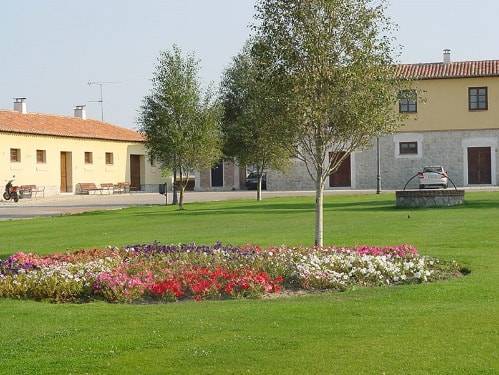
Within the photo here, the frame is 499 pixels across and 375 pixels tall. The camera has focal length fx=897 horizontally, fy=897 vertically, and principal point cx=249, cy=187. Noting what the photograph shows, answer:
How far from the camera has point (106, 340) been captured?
9.17 metres

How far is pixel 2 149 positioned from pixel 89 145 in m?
9.79

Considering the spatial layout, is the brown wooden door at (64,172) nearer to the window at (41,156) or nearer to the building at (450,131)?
the window at (41,156)

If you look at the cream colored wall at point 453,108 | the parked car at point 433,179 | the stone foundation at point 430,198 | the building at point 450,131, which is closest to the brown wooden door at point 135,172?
the building at point 450,131

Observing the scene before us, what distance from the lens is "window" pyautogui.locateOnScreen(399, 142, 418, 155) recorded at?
191 feet

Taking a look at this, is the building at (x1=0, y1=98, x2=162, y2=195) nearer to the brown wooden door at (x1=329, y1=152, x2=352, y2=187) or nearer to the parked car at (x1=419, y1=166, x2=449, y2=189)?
the brown wooden door at (x1=329, y1=152, x2=352, y2=187)

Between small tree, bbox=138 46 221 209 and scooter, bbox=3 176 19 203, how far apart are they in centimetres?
1224

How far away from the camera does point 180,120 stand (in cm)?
4188

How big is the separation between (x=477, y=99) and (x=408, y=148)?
5339 mm

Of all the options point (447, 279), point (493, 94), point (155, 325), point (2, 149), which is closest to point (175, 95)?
point (2, 149)

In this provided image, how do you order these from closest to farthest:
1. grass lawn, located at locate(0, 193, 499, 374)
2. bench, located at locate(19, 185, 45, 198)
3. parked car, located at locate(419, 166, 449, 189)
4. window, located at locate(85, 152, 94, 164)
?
grass lawn, located at locate(0, 193, 499, 374) < parked car, located at locate(419, 166, 449, 189) < bench, located at locate(19, 185, 45, 198) < window, located at locate(85, 152, 94, 164)

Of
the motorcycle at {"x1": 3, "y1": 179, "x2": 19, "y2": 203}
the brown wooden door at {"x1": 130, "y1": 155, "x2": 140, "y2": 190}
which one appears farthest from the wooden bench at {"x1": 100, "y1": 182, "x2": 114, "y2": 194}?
the motorcycle at {"x1": 3, "y1": 179, "x2": 19, "y2": 203}

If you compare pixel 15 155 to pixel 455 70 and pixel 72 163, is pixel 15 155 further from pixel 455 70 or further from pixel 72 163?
pixel 455 70

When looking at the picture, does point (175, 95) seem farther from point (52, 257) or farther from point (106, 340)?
point (106, 340)

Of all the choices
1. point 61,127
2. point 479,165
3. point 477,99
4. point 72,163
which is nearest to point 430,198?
point 479,165
